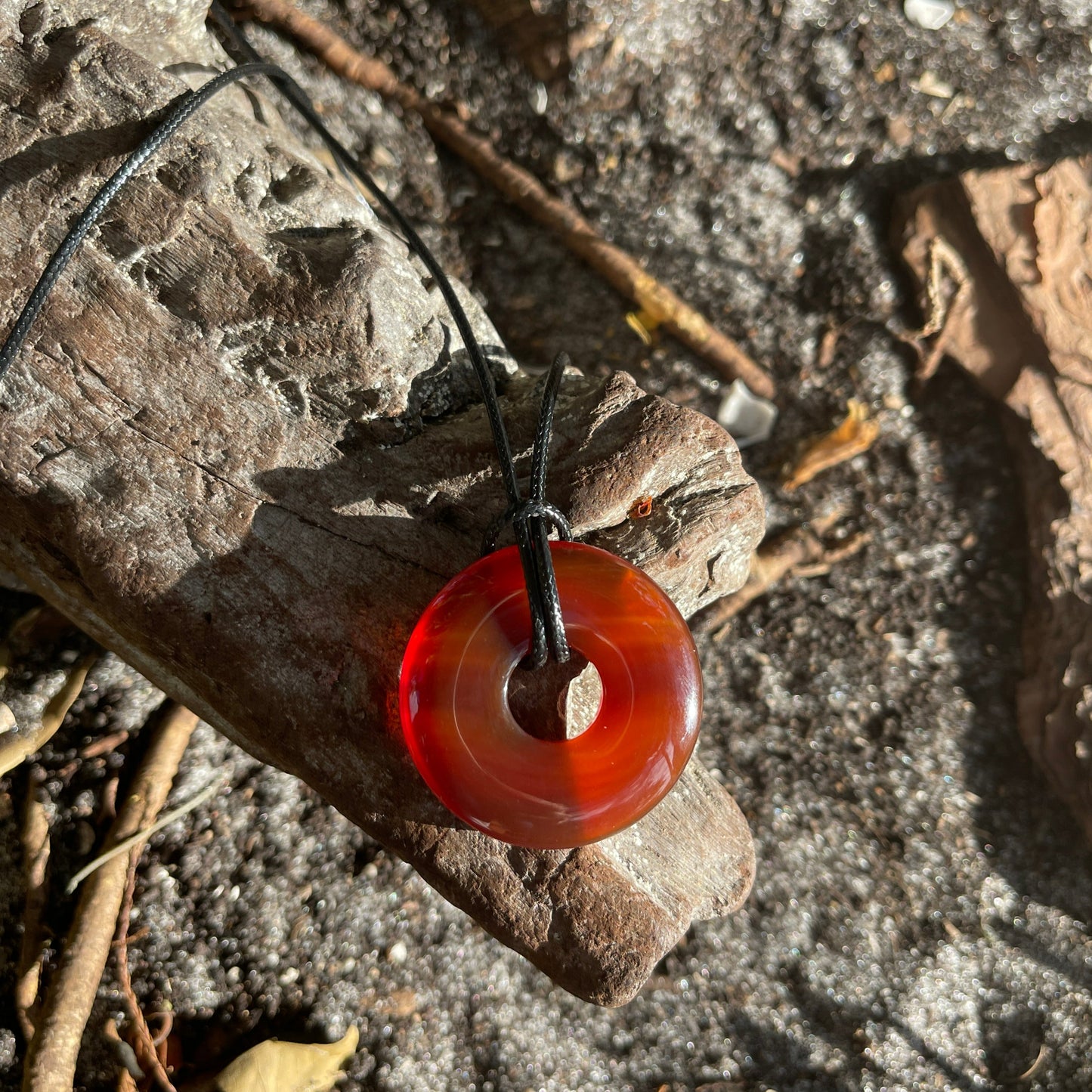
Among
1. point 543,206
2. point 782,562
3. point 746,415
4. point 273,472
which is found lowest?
point 782,562

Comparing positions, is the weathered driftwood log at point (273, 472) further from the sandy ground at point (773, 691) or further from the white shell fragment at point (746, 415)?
the white shell fragment at point (746, 415)

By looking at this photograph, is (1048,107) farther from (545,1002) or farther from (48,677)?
(48,677)

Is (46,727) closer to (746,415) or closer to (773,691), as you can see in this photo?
(773,691)

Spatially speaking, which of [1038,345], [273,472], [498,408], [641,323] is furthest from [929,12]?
[273,472]

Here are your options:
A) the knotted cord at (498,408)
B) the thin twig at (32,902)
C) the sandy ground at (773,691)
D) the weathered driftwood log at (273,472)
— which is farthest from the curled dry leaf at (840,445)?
the thin twig at (32,902)

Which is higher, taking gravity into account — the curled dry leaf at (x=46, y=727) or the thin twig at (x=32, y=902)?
the curled dry leaf at (x=46, y=727)
